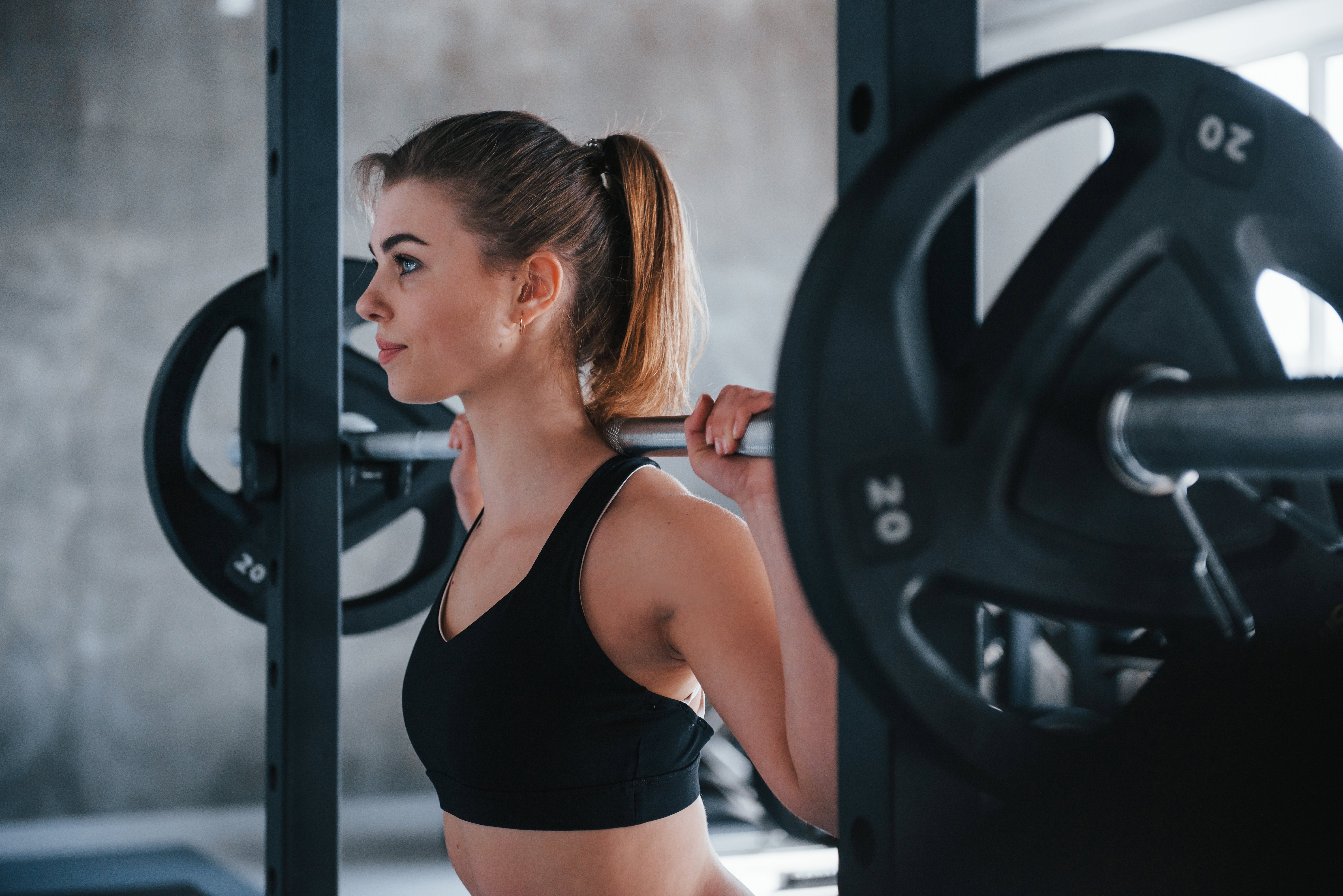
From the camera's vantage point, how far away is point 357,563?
470 centimetres

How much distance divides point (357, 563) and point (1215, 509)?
177 inches

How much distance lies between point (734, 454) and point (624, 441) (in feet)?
1.21

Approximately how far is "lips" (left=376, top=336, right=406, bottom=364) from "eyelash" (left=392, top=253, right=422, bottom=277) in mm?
81

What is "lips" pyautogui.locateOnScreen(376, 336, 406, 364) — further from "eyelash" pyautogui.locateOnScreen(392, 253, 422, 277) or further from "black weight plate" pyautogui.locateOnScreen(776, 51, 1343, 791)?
"black weight plate" pyautogui.locateOnScreen(776, 51, 1343, 791)

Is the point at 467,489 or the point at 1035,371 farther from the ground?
the point at 1035,371

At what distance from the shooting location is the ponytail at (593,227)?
4.40ft

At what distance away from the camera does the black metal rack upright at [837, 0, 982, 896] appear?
507 millimetres

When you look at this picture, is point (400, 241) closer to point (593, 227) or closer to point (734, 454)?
point (593, 227)

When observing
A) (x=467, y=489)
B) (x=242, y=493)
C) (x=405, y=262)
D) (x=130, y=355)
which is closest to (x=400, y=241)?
(x=405, y=262)

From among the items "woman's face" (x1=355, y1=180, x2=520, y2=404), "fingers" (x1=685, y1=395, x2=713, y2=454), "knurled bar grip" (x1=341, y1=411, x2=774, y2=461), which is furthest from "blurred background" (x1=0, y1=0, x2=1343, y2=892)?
"fingers" (x1=685, y1=395, x2=713, y2=454)

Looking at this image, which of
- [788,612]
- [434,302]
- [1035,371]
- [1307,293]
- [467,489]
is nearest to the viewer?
[1035,371]

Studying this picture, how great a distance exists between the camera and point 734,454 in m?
0.85

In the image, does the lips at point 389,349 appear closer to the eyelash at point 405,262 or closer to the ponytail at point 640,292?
the eyelash at point 405,262

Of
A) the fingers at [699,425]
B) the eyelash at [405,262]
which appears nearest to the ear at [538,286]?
the eyelash at [405,262]
